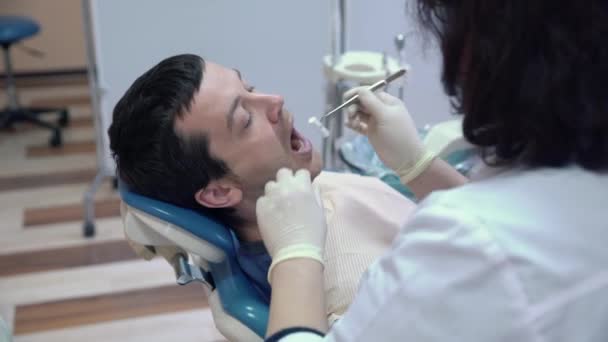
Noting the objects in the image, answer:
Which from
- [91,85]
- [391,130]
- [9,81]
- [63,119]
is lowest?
[63,119]

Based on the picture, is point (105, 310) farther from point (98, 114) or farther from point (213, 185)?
point (213, 185)

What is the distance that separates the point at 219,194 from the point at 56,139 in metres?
2.39

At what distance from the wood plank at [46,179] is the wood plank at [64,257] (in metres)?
0.55

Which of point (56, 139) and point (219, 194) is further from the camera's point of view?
point (56, 139)

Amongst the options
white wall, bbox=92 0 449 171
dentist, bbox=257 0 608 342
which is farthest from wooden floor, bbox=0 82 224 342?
dentist, bbox=257 0 608 342

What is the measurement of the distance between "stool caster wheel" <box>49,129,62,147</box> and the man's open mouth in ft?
7.58

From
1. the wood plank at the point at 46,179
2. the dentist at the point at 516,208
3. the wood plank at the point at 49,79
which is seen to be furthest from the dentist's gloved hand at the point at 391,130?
the wood plank at the point at 49,79

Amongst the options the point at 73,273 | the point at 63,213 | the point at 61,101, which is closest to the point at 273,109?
the point at 73,273

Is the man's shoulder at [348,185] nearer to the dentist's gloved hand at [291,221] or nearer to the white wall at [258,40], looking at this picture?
the dentist's gloved hand at [291,221]

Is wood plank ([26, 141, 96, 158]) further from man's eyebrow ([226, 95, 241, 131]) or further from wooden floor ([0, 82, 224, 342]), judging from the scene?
man's eyebrow ([226, 95, 241, 131])

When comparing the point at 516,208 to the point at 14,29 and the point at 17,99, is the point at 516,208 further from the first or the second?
the point at 17,99

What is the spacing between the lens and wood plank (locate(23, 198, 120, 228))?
9.38 ft

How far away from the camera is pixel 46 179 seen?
10.5 ft

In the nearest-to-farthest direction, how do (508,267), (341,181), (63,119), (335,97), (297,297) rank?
(508,267)
(297,297)
(341,181)
(335,97)
(63,119)
